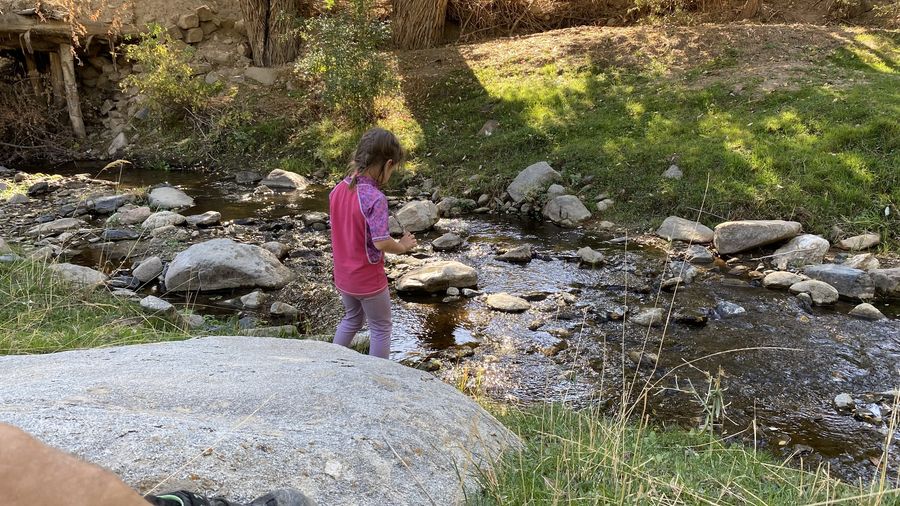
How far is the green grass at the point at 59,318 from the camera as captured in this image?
3781mm

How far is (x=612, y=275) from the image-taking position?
255 inches

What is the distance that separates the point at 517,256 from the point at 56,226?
5.75m

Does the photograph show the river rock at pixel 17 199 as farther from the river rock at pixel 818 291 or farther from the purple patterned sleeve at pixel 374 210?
the river rock at pixel 818 291

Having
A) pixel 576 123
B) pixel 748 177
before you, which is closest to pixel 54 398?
pixel 748 177

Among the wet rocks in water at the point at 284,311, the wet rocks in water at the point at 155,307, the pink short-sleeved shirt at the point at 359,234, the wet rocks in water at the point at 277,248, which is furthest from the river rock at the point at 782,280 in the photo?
the wet rocks in water at the point at 155,307

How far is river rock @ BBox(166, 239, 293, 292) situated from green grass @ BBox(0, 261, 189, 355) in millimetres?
901

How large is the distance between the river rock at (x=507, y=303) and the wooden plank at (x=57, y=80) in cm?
1227

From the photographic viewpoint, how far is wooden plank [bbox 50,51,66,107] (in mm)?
13415

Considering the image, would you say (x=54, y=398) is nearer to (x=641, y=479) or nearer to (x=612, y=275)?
(x=641, y=479)

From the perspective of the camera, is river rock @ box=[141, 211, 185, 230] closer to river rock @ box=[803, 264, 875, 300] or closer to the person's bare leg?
river rock @ box=[803, 264, 875, 300]

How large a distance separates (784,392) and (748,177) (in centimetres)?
402

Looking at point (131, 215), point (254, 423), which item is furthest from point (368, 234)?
point (131, 215)

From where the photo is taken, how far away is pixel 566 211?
808 centimetres

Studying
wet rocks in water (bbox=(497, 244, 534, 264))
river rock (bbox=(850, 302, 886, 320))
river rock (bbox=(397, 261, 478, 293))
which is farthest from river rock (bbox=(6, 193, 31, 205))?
river rock (bbox=(850, 302, 886, 320))
